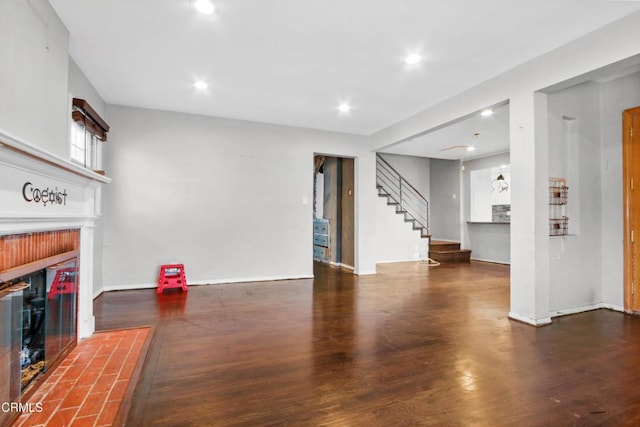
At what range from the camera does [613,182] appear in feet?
12.6

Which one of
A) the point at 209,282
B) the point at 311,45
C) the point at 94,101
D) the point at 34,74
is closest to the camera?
the point at 34,74

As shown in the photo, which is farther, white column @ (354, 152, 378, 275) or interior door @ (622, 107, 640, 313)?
white column @ (354, 152, 378, 275)

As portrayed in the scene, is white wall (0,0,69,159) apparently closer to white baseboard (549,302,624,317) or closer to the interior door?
white baseboard (549,302,624,317)

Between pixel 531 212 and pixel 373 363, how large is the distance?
2300 millimetres

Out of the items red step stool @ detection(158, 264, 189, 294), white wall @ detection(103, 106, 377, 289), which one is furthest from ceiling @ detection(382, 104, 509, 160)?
red step stool @ detection(158, 264, 189, 294)

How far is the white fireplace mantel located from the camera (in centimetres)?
160

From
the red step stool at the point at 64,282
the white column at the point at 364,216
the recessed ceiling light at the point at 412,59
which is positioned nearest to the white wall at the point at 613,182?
the recessed ceiling light at the point at 412,59

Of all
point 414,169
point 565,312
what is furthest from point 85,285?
point 414,169

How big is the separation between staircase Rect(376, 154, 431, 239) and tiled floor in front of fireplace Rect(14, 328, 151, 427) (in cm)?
687

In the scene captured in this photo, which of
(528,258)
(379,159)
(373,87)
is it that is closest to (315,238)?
(379,159)

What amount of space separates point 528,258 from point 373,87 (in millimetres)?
2676

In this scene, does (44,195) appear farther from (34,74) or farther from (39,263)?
(34,74)

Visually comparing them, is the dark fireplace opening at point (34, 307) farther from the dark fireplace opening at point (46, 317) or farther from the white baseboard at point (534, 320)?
the white baseboard at point (534, 320)

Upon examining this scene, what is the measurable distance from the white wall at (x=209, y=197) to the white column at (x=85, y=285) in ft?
6.66
